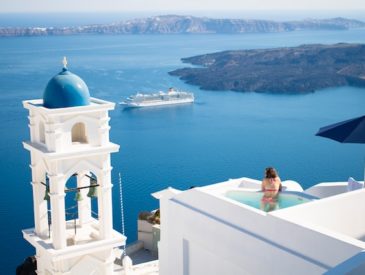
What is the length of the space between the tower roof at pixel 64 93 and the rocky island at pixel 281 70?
35884mm

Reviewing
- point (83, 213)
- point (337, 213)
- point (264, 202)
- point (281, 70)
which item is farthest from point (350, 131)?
point (281, 70)

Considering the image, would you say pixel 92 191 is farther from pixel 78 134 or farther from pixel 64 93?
pixel 64 93

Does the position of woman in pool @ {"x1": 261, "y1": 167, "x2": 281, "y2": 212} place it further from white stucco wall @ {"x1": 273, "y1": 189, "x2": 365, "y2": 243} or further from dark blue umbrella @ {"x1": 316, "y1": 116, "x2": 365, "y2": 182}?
dark blue umbrella @ {"x1": 316, "y1": 116, "x2": 365, "y2": 182}

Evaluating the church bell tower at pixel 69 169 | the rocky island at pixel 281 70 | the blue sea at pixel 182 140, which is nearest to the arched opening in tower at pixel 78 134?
the church bell tower at pixel 69 169

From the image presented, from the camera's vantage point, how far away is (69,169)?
5.53m

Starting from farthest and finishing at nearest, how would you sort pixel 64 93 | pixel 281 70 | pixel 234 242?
pixel 281 70, pixel 64 93, pixel 234 242

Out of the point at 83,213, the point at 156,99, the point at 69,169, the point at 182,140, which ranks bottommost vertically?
the point at 182,140

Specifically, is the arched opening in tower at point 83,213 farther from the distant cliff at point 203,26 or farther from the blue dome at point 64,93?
the distant cliff at point 203,26

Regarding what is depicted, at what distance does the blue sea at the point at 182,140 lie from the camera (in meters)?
19.0

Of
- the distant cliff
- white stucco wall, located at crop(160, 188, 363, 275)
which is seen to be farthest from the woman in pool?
the distant cliff

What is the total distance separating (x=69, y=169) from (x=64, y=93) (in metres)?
0.69

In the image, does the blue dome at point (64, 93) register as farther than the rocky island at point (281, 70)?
No

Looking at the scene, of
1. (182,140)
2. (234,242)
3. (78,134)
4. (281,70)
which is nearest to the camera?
(234,242)

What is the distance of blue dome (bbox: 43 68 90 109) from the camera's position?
546 centimetres
